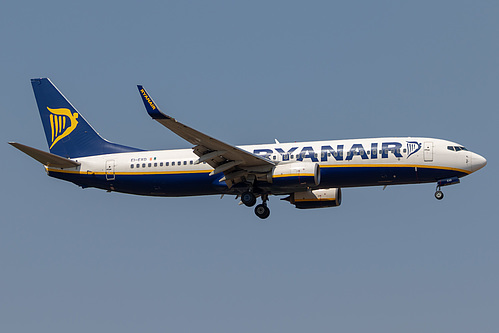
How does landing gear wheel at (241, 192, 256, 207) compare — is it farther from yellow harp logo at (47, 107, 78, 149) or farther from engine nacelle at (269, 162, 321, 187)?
yellow harp logo at (47, 107, 78, 149)

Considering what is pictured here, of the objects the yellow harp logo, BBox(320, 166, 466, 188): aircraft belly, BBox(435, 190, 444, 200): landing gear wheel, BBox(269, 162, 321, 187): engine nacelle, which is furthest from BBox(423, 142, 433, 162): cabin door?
the yellow harp logo

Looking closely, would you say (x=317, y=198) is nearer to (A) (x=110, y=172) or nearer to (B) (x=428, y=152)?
(B) (x=428, y=152)

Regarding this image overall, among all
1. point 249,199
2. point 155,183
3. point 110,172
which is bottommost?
point 249,199

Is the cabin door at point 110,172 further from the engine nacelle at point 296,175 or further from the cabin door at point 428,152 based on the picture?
the cabin door at point 428,152

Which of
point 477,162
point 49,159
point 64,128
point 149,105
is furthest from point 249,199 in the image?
point 64,128

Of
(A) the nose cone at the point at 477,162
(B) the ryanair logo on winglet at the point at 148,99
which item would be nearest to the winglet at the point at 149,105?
(B) the ryanair logo on winglet at the point at 148,99

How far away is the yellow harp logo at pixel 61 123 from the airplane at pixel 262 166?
1166 mm

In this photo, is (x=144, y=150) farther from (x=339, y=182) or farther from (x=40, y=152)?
(x=339, y=182)

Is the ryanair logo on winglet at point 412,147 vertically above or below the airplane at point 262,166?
above

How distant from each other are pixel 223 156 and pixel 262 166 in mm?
2433

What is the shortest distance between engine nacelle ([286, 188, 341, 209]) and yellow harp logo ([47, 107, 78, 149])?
1518cm

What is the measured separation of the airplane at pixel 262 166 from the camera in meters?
50.2

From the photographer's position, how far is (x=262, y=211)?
5425cm

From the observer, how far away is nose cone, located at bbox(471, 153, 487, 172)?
166 ft
